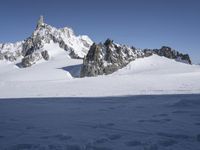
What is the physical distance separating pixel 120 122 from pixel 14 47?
138045mm

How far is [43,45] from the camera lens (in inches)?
4252

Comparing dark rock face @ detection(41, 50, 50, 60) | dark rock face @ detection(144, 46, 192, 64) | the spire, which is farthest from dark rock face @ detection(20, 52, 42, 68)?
dark rock face @ detection(144, 46, 192, 64)

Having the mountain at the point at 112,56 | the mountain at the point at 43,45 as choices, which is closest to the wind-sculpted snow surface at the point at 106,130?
the mountain at the point at 112,56

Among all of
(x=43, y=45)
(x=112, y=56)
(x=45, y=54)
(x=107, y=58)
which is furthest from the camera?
(x=43, y=45)

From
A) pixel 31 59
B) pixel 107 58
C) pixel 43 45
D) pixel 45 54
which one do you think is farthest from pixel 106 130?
pixel 43 45

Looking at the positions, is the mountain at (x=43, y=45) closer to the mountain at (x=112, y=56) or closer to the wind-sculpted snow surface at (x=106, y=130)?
the mountain at (x=112, y=56)

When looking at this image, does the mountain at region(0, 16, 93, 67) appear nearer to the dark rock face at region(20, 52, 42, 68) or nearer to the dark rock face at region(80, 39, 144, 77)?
the dark rock face at region(20, 52, 42, 68)

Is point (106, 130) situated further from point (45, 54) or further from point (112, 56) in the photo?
point (45, 54)

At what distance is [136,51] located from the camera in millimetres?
55094

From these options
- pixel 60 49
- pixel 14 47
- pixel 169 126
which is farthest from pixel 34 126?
pixel 14 47

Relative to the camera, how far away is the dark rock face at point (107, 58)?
50.9 meters

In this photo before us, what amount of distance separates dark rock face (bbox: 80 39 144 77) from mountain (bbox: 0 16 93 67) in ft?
123

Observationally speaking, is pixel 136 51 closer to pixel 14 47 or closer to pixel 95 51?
pixel 95 51

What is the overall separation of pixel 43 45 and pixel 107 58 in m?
60.7
